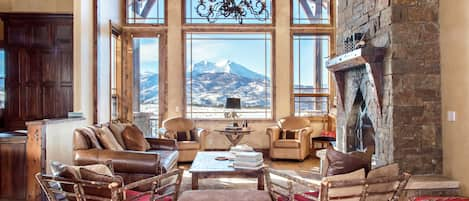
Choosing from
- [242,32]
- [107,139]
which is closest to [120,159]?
[107,139]

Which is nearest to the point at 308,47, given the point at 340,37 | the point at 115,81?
the point at 340,37

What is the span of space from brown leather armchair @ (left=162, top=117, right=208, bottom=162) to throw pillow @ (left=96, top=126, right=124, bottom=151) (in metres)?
2.13

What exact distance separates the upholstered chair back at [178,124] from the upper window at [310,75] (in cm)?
249

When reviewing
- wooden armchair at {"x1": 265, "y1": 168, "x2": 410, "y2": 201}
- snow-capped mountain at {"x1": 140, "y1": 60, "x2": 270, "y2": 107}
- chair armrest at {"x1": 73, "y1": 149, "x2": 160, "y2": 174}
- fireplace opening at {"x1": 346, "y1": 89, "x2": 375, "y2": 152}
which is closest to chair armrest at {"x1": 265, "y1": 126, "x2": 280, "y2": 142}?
snow-capped mountain at {"x1": 140, "y1": 60, "x2": 270, "y2": 107}

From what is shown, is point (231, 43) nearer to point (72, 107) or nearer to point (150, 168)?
point (72, 107)

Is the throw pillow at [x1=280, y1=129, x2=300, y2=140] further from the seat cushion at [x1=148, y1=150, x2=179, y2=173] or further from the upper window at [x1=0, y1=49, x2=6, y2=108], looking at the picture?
the upper window at [x1=0, y1=49, x2=6, y2=108]

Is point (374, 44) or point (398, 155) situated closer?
point (398, 155)

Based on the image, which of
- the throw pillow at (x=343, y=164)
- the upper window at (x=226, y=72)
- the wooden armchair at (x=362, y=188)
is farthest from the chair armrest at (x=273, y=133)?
the wooden armchair at (x=362, y=188)

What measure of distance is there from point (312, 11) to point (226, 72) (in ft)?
7.89

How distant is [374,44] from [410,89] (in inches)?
33.6

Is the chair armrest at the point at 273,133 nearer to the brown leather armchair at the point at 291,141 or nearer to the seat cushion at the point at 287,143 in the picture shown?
the brown leather armchair at the point at 291,141

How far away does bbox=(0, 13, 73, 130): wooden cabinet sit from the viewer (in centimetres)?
627

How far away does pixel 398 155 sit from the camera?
4.41m

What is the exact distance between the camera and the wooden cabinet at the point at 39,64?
627 centimetres
